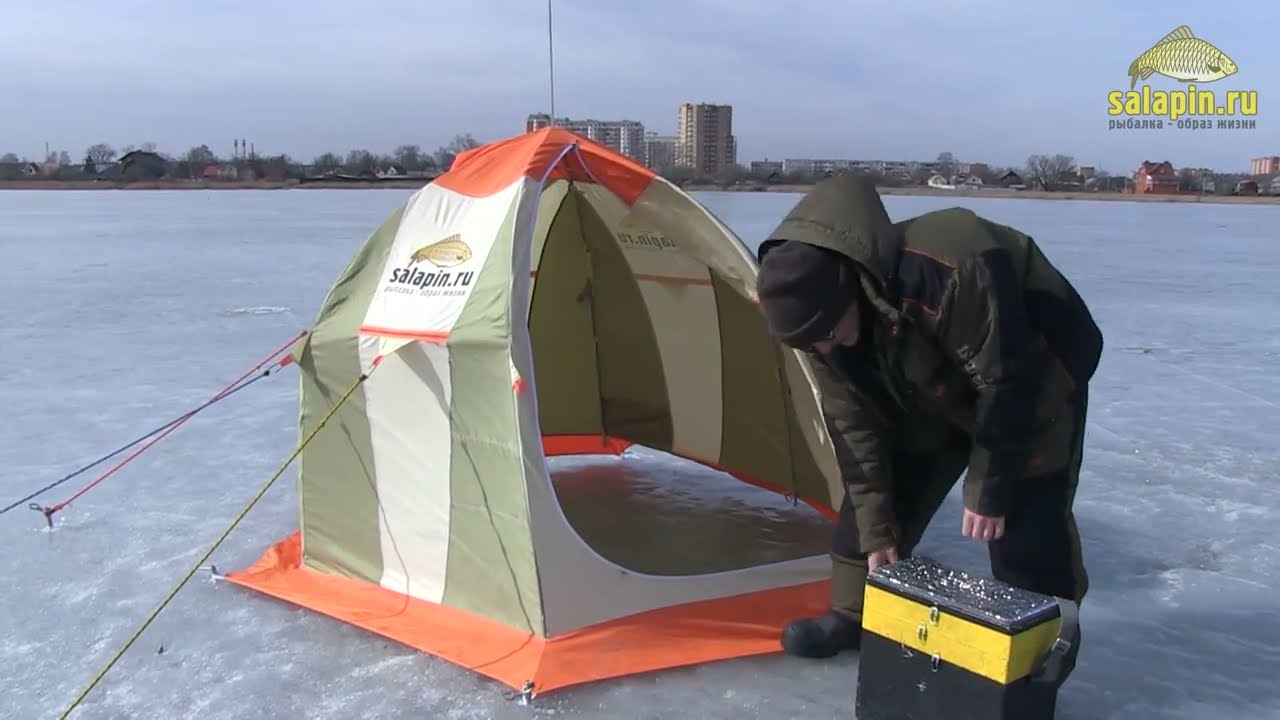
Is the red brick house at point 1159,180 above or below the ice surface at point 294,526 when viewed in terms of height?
above

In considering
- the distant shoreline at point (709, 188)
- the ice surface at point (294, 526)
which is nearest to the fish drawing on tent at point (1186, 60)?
the distant shoreline at point (709, 188)

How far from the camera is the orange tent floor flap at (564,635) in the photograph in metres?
2.71

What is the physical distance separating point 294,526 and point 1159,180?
48262mm

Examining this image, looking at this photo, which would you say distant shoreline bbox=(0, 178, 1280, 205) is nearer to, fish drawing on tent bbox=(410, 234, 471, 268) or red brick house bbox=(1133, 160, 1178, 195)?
red brick house bbox=(1133, 160, 1178, 195)

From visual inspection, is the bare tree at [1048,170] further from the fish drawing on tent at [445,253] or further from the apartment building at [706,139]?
the fish drawing on tent at [445,253]

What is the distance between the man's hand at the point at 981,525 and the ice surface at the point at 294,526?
642 mm

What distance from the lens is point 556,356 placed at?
4.60 meters

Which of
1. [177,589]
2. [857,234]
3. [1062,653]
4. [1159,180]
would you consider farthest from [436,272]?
[1159,180]

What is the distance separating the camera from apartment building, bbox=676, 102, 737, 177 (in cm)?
4353

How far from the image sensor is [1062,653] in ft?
7.47

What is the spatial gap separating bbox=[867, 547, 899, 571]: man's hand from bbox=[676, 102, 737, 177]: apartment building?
4160 cm

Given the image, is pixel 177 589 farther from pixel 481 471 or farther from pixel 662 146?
pixel 662 146

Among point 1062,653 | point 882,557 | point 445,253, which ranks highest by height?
point 445,253

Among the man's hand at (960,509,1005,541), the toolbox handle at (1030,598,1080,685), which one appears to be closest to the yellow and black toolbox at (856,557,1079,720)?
the toolbox handle at (1030,598,1080,685)
